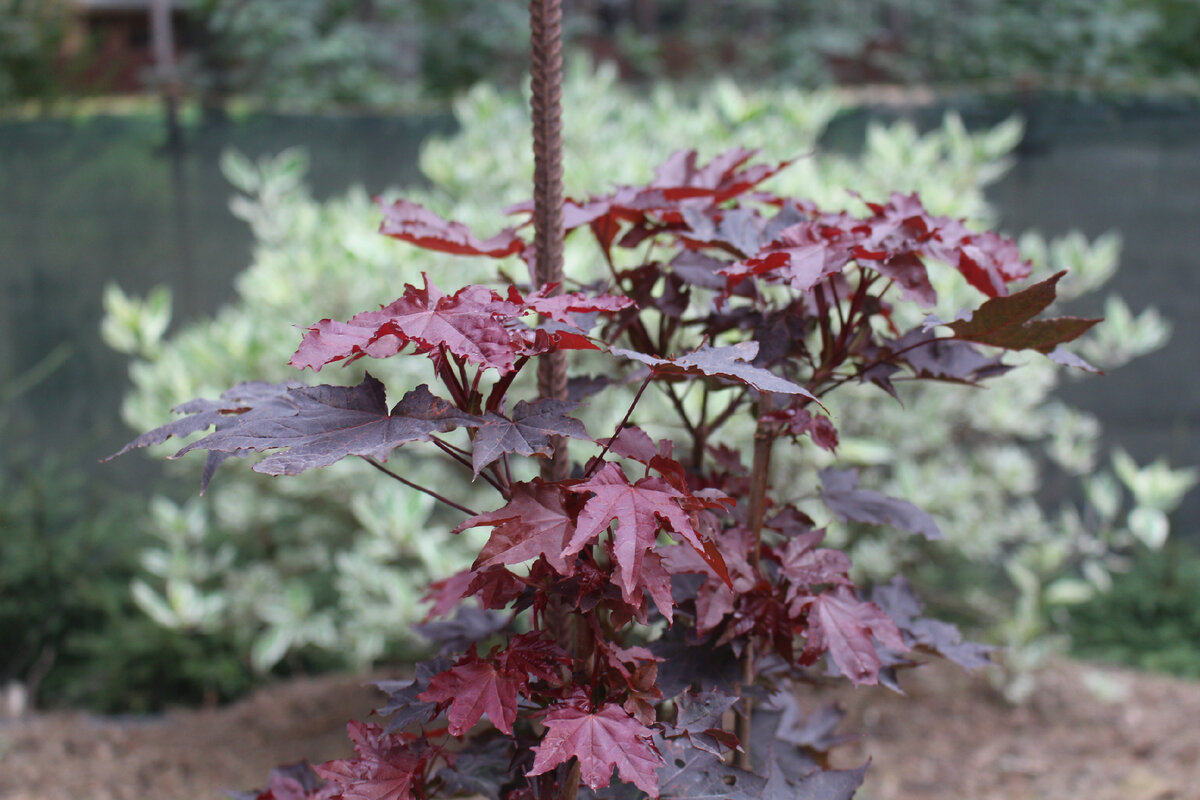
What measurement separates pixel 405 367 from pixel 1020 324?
1.71m

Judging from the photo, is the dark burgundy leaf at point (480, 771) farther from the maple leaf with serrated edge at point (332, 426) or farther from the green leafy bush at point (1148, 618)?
the green leafy bush at point (1148, 618)

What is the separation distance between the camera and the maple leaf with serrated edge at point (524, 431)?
749 millimetres

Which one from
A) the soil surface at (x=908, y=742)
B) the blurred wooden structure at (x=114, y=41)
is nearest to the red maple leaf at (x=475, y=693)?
the soil surface at (x=908, y=742)

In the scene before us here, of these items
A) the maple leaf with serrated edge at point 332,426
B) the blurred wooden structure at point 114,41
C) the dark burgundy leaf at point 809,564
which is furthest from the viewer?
the blurred wooden structure at point 114,41

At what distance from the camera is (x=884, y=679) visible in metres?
0.99

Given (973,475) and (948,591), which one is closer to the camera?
(973,475)

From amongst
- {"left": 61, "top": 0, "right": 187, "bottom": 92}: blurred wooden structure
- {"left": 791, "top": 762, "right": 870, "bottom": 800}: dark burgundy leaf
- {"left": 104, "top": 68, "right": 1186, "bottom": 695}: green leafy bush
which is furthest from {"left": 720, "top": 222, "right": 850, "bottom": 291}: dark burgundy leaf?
{"left": 61, "top": 0, "right": 187, "bottom": 92}: blurred wooden structure

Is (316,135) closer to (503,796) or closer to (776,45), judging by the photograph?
(503,796)

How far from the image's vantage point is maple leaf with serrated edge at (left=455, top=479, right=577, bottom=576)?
77 centimetres

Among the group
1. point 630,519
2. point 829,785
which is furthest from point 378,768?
point 829,785

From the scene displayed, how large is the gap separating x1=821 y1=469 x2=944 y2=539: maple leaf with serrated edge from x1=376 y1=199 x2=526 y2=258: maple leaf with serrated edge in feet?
1.59

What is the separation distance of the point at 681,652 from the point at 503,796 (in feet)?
0.78

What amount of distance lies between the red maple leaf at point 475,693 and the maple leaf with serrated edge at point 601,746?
1.6 inches

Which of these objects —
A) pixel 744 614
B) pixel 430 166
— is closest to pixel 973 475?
pixel 430 166
